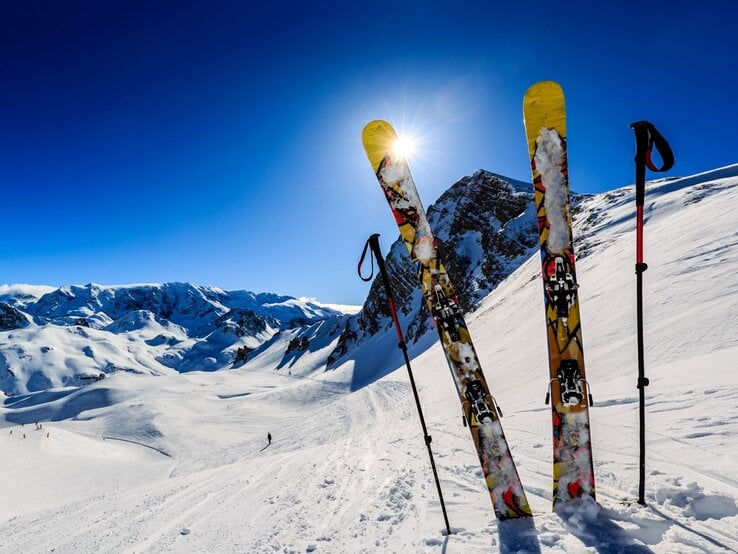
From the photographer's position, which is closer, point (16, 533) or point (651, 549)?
point (651, 549)

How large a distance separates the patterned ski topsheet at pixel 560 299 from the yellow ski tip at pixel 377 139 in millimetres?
2076

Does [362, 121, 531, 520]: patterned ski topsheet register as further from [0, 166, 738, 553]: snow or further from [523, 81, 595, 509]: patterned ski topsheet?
[523, 81, 595, 509]: patterned ski topsheet

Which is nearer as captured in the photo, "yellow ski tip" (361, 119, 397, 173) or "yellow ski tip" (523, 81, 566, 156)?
"yellow ski tip" (523, 81, 566, 156)

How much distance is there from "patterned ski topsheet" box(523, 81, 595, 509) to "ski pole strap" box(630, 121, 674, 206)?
0.78 m

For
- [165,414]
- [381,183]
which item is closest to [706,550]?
[381,183]

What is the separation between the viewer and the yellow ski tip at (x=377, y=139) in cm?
608

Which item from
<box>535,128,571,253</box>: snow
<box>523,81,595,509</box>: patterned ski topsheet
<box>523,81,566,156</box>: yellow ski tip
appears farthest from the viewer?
<box>523,81,566,156</box>: yellow ski tip

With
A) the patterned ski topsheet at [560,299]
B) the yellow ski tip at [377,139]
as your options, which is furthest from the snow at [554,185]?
the yellow ski tip at [377,139]

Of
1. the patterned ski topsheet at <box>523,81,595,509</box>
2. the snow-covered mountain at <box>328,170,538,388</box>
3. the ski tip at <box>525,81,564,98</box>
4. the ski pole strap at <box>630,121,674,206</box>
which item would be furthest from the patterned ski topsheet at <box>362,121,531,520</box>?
the snow-covered mountain at <box>328,170,538,388</box>

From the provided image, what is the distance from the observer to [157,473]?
28.0 meters

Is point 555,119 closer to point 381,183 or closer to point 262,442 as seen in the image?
point 381,183

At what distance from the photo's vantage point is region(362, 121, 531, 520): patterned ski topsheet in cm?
488

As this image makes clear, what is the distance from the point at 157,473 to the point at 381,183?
3170cm

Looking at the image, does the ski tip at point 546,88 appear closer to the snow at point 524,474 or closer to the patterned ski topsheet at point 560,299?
the patterned ski topsheet at point 560,299
